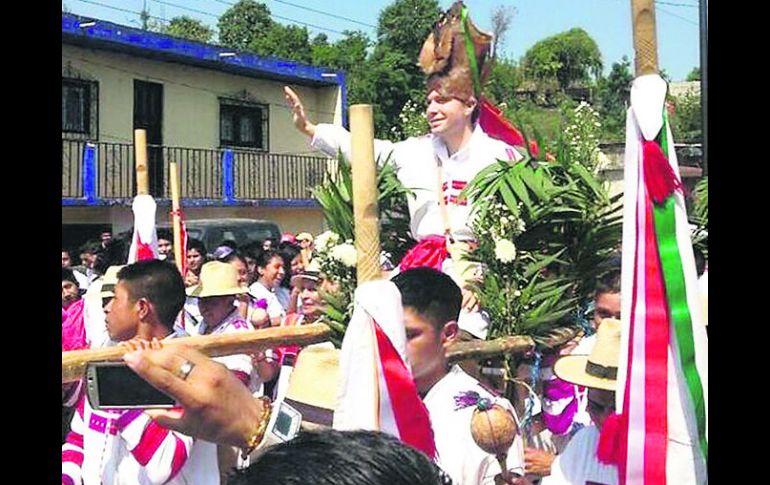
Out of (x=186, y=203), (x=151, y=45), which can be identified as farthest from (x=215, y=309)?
(x=151, y=45)

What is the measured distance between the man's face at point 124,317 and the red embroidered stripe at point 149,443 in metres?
0.30

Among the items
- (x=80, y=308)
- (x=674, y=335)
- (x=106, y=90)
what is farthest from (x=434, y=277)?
(x=106, y=90)

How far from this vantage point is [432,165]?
8.98ft

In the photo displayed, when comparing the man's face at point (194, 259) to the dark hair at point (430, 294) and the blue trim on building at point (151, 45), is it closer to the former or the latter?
the blue trim on building at point (151, 45)

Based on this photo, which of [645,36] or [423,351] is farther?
[423,351]

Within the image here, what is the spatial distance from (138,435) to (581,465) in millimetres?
976

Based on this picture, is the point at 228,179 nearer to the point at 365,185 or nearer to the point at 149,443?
the point at 149,443

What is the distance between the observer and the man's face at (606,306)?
2.53m

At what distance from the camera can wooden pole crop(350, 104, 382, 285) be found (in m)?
1.90
